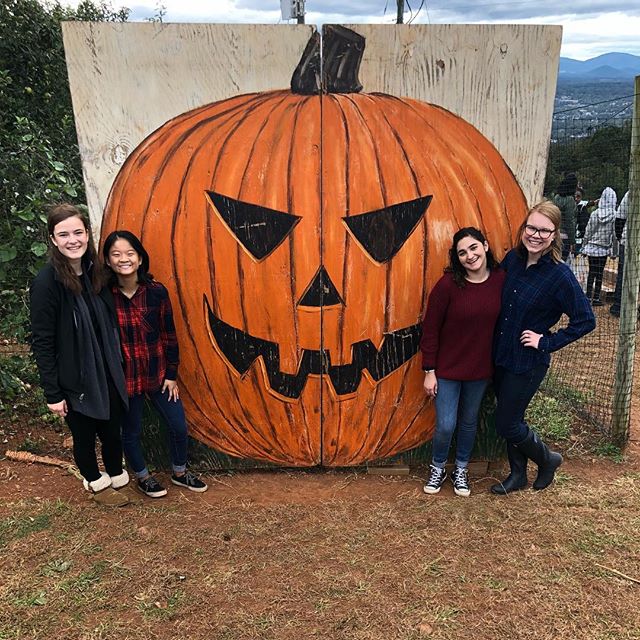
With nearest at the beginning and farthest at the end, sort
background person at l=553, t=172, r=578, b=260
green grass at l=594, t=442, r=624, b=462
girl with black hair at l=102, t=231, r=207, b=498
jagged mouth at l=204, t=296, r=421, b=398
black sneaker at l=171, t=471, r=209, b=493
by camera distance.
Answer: girl with black hair at l=102, t=231, r=207, b=498 → jagged mouth at l=204, t=296, r=421, b=398 → black sneaker at l=171, t=471, r=209, b=493 → green grass at l=594, t=442, r=624, b=462 → background person at l=553, t=172, r=578, b=260

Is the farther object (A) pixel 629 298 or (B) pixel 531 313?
(A) pixel 629 298

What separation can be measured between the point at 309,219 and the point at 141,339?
1.13 metres

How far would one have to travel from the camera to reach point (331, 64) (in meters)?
3.07

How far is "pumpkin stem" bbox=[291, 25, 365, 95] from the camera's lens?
3.01m

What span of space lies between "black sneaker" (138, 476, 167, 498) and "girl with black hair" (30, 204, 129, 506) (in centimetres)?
55

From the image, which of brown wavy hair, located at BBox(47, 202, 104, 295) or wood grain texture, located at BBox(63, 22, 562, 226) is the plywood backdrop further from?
brown wavy hair, located at BBox(47, 202, 104, 295)

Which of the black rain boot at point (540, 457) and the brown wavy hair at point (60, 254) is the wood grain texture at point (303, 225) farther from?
the black rain boot at point (540, 457)

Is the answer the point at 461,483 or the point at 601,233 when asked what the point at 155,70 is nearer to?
the point at 461,483

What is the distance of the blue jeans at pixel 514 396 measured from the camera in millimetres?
3123

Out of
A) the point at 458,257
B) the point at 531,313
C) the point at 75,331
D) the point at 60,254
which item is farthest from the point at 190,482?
the point at 531,313

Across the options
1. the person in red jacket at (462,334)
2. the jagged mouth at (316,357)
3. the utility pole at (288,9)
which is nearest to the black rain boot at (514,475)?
the person in red jacket at (462,334)

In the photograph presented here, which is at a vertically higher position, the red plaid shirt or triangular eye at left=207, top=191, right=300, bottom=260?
triangular eye at left=207, top=191, right=300, bottom=260

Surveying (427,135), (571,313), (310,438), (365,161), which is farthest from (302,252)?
(571,313)

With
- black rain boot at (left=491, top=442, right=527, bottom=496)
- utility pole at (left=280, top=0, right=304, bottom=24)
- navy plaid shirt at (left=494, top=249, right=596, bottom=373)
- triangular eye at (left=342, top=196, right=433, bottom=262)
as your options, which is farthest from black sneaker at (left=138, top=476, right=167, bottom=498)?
utility pole at (left=280, top=0, right=304, bottom=24)
